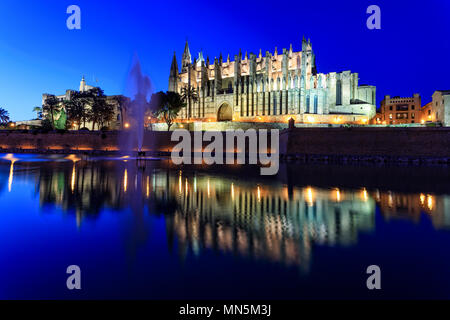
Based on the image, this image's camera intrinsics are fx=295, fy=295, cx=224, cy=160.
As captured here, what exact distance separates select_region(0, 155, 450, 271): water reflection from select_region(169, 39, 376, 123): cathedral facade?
48.1 meters

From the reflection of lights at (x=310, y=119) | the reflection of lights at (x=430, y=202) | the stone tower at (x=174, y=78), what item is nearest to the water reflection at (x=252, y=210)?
the reflection of lights at (x=430, y=202)

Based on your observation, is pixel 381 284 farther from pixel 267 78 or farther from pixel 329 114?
pixel 267 78

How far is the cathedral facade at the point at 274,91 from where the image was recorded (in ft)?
188

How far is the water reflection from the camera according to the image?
567cm

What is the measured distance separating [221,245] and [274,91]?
6013cm

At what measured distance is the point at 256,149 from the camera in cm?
4009

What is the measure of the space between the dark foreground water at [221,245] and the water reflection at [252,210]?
4cm

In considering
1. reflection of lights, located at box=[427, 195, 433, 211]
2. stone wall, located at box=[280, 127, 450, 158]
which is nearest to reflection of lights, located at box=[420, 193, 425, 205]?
reflection of lights, located at box=[427, 195, 433, 211]

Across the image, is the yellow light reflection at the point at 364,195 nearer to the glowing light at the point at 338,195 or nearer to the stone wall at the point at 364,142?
the glowing light at the point at 338,195

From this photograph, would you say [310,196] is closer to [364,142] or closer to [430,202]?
[430,202]

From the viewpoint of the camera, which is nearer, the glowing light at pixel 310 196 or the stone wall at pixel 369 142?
the glowing light at pixel 310 196

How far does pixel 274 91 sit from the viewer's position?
62.5m
